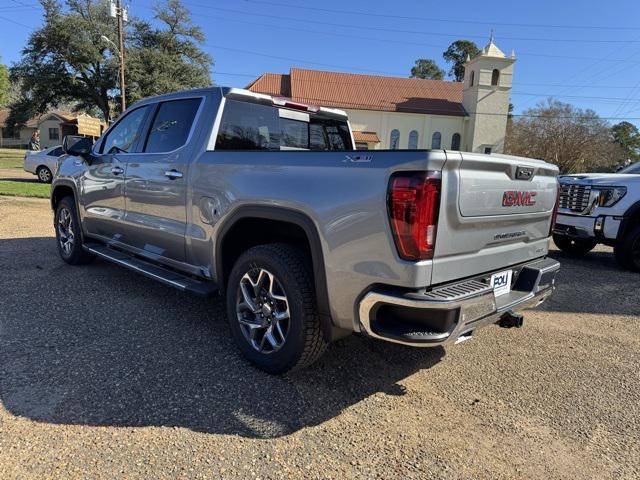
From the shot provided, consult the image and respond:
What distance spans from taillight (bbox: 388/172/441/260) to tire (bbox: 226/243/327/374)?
2.52ft

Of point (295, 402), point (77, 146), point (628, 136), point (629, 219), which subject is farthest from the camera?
point (628, 136)

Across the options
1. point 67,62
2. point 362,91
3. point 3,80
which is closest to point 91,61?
point 67,62

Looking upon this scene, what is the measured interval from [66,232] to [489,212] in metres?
5.32

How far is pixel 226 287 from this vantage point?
11.9 feet

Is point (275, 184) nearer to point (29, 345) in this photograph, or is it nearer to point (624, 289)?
point (29, 345)

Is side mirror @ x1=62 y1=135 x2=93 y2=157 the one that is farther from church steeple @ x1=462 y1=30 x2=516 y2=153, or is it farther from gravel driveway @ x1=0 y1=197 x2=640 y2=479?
church steeple @ x1=462 y1=30 x2=516 y2=153

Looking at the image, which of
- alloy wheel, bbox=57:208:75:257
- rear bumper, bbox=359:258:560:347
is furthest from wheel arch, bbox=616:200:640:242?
alloy wheel, bbox=57:208:75:257

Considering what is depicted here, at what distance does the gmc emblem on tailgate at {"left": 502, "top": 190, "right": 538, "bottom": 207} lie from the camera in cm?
286

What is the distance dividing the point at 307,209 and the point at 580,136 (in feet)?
163

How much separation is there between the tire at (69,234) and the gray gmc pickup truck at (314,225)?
3.89 ft

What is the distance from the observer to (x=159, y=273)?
4.03 metres

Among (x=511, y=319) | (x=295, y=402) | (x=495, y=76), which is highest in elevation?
(x=495, y=76)

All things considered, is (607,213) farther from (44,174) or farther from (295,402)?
(44,174)

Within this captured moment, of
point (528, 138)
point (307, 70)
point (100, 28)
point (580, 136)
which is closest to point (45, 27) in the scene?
point (100, 28)
